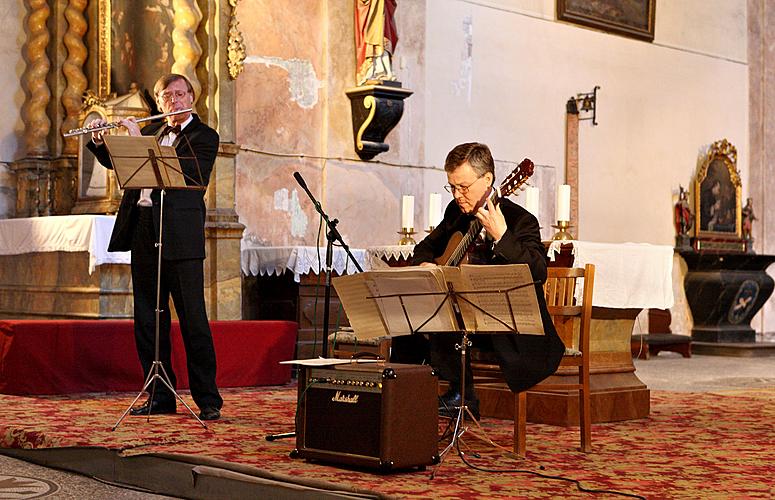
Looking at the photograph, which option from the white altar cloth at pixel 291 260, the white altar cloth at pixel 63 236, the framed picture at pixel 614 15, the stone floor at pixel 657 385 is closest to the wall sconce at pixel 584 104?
the framed picture at pixel 614 15

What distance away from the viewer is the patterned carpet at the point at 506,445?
4086mm

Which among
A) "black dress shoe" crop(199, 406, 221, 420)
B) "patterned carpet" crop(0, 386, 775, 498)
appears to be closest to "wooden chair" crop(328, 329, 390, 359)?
"patterned carpet" crop(0, 386, 775, 498)

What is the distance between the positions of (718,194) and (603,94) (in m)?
2.32

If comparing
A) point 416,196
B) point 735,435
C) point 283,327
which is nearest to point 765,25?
point 416,196

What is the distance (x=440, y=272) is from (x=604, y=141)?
9.25 metres

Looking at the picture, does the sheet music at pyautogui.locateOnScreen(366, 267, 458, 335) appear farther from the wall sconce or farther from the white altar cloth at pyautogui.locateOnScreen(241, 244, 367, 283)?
the wall sconce

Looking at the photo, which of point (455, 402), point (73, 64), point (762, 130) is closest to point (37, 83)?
point (73, 64)

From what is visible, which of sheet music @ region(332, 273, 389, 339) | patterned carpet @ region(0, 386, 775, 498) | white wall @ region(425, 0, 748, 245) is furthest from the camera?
white wall @ region(425, 0, 748, 245)

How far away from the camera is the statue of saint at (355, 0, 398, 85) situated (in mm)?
10164

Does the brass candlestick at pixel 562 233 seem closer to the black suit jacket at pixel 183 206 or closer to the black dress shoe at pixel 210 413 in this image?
the black suit jacket at pixel 183 206

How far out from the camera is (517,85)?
40.5 feet

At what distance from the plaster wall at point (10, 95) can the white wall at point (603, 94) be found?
3948mm

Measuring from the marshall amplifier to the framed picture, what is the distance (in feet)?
29.6

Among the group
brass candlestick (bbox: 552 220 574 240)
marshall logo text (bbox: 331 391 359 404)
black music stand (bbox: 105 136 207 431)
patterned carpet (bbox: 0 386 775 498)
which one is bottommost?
patterned carpet (bbox: 0 386 775 498)
